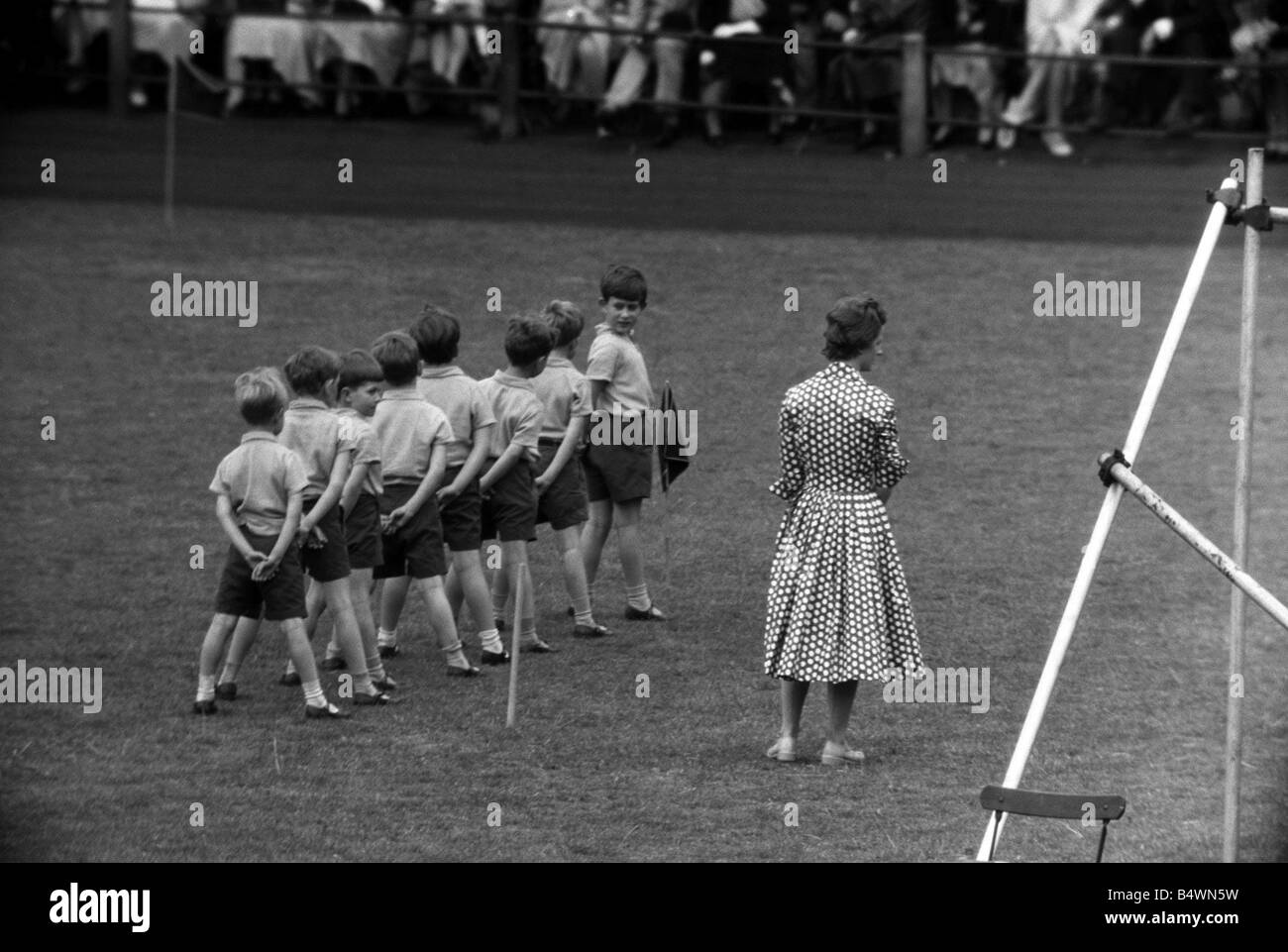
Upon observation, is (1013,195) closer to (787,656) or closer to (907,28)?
(907,28)

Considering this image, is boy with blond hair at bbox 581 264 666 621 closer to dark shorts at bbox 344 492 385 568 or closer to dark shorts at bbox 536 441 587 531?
dark shorts at bbox 536 441 587 531

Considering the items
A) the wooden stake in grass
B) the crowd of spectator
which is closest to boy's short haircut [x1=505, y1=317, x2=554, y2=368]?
the wooden stake in grass

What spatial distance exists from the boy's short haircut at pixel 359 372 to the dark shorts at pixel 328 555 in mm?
539

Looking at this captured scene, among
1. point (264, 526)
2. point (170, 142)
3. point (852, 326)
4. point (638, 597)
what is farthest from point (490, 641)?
point (170, 142)

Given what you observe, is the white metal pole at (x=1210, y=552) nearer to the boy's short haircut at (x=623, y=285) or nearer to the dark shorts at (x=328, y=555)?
the dark shorts at (x=328, y=555)

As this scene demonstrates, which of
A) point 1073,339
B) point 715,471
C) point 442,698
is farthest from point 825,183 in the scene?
point 442,698

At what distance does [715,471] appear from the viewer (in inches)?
532

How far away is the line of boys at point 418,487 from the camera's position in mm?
9000

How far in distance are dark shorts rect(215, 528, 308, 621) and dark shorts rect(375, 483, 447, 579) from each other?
2.35ft

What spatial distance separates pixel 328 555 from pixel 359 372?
0.78 metres

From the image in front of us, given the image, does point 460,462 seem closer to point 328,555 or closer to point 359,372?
point 359,372

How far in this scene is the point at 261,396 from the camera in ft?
29.4

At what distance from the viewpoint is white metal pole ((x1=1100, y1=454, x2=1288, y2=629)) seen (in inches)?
249

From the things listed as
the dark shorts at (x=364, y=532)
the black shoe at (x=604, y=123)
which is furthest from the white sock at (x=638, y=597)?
the black shoe at (x=604, y=123)
